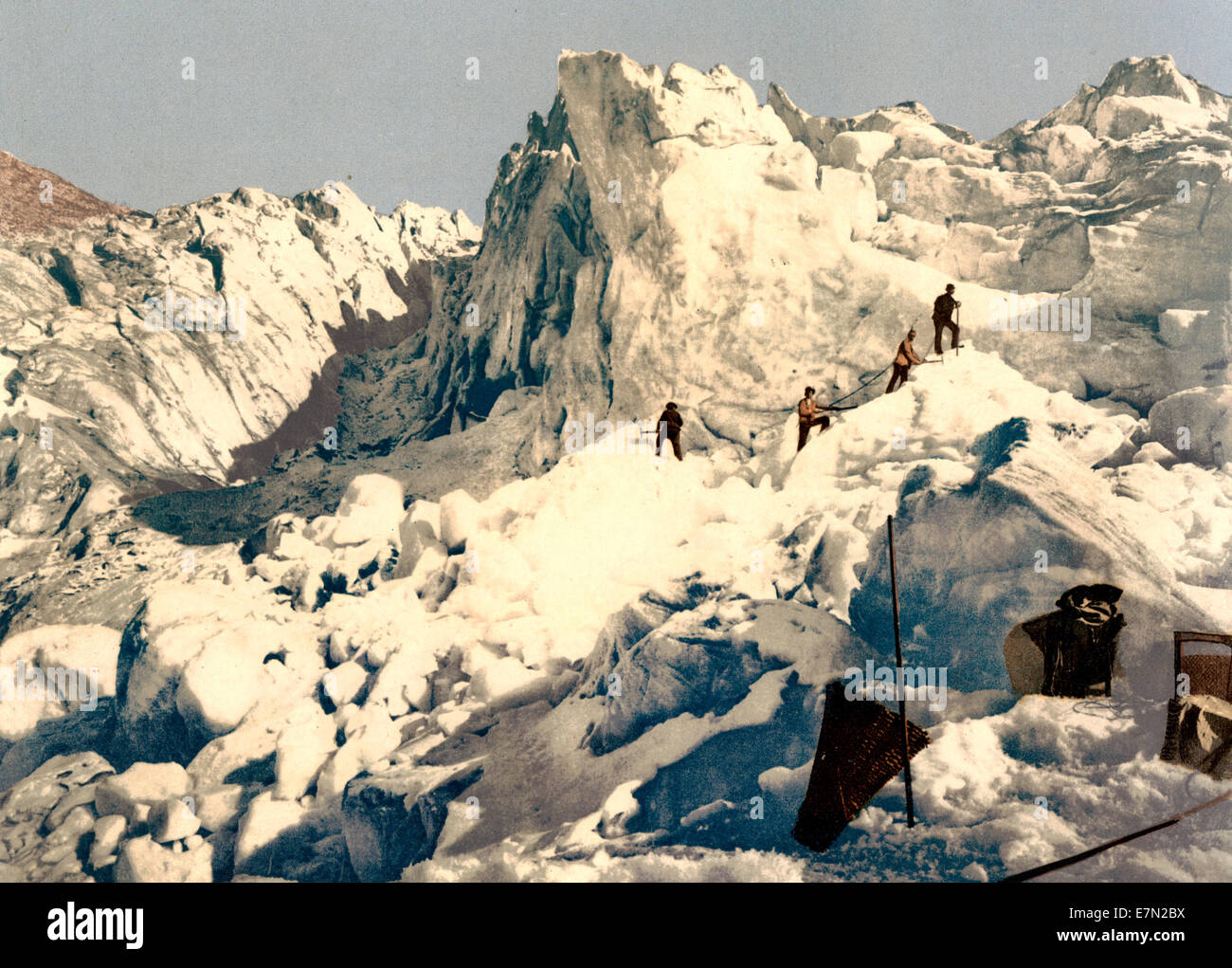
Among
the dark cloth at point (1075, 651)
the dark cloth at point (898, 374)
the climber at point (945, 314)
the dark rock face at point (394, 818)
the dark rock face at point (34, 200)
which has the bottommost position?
the dark rock face at point (394, 818)

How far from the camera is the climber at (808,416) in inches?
634

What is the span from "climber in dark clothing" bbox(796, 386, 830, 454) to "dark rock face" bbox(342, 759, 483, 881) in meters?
8.80

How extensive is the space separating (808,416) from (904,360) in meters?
2.00

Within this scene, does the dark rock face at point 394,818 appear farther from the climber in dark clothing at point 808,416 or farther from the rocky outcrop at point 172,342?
the rocky outcrop at point 172,342

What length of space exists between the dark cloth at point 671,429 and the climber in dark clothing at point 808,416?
234 cm

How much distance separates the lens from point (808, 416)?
16.1 meters

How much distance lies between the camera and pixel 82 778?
1584 centimetres

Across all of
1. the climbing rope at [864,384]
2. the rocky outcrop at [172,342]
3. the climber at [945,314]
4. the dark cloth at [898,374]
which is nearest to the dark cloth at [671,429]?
the climbing rope at [864,384]
